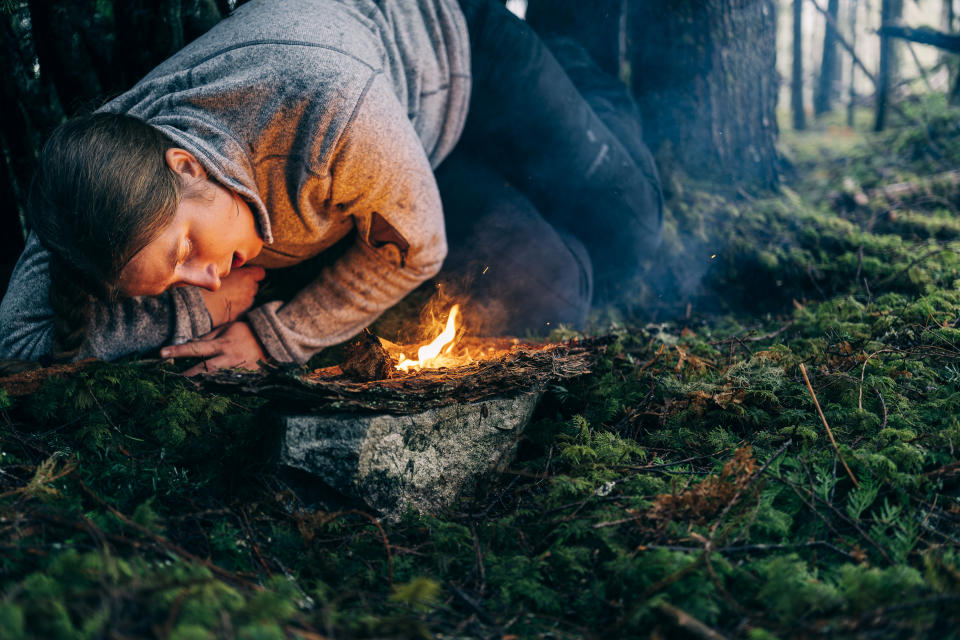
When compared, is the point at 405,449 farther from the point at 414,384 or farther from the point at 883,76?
the point at 883,76

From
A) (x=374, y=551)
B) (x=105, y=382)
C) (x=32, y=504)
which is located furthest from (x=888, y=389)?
(x=105, y=382)

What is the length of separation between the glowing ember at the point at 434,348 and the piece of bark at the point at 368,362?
0.16 meters

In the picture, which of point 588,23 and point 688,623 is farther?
point 588,23

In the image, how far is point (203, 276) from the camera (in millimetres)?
2469

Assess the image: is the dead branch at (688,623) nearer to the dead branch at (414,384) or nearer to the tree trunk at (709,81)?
the dead branch at (414,384)

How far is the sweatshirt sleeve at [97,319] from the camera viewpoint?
9.06 feet

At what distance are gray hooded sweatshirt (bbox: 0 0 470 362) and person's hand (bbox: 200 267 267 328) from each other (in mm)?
81

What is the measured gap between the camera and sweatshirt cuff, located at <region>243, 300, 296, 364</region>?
3023mm

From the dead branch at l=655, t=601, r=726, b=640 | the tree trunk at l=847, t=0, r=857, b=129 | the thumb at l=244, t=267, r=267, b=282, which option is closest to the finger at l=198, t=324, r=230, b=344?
the thumb at l=244, t=267, r=267, b=282

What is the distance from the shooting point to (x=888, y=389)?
2.36 meters

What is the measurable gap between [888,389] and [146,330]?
3.41 metres

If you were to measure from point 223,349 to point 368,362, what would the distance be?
1.00 meters

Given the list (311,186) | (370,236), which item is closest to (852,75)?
(370,236)

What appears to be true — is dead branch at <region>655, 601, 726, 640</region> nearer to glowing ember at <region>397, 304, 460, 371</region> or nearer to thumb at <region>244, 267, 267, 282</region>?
glowing ember at <region>397, 304, 460, 371</region>
